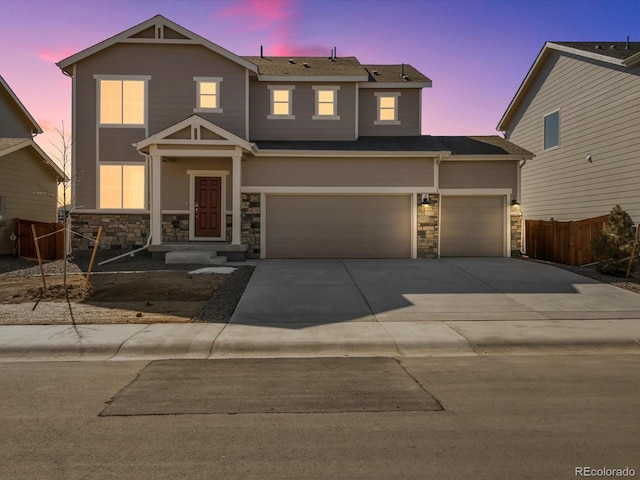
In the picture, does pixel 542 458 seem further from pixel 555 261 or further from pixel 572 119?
pixel 572 119

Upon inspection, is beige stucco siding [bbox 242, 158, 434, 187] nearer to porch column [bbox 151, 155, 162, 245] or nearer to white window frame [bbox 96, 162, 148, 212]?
porch column [bbox 151, 155, 162, 245]

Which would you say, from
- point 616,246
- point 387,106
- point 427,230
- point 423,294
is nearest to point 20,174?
point 387,106

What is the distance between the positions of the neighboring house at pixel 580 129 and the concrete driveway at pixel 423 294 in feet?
15.4

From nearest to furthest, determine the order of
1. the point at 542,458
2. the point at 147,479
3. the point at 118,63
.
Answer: the point at 147,479
the point at 542,458
the point at 118,63

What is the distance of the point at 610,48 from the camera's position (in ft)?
59.2

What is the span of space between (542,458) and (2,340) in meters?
7.58

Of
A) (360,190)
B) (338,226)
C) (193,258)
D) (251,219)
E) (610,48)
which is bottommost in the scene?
(193,258)

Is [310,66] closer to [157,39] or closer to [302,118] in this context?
[302,118]

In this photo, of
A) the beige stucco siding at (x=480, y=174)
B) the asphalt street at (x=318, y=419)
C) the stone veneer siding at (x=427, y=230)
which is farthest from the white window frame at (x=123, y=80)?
the asphalt street at (x=318, y=419)

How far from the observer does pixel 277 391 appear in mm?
5348

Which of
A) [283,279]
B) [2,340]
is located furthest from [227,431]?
[283,279]

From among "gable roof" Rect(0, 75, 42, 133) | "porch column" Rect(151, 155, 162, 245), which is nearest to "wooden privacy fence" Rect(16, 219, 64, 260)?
"porch column" Rect(151, 155, 162, 245)

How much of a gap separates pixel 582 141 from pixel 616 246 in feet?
22.7

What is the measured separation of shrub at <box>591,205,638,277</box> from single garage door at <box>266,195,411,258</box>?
6.12m
